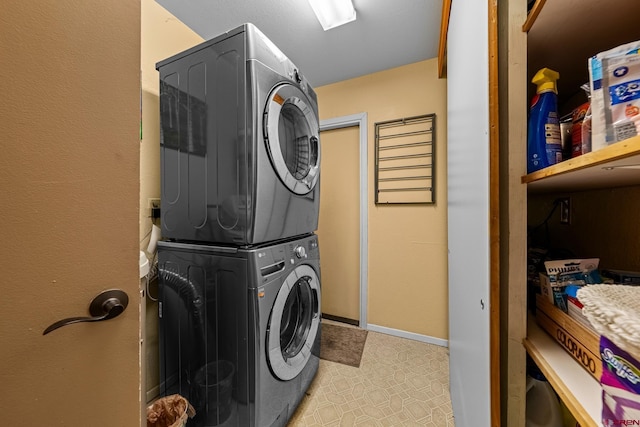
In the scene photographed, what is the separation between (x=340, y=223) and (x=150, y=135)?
5.60 ft

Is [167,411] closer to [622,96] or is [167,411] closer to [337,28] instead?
[622,96]

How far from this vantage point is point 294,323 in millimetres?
1369

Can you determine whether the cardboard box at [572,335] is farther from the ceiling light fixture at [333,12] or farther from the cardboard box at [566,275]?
the ceiling light fixture at [333,12]

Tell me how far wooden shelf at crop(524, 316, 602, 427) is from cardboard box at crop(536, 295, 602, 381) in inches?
0.6

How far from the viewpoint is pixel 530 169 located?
0.58m

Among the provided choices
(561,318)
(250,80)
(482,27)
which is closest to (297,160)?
(250,80)

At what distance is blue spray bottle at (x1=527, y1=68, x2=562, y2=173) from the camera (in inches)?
22.1

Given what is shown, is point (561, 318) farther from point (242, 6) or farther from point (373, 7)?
point (242, 6)

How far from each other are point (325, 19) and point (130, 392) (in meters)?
2.00

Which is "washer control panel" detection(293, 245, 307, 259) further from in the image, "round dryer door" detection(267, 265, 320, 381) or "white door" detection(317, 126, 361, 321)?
"white door" detection(317, 126, 361, 321)

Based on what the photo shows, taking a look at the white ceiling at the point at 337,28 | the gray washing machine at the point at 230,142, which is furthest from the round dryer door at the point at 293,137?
the white ceiling at the point at 337,28

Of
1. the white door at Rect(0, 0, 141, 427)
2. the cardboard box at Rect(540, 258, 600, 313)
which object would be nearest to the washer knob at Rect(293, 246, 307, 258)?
the white door at Rect(0, 0, 141, 427)

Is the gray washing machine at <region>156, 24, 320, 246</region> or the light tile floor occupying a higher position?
the gray washing machine at <region>156, 24, 320, 246</region>

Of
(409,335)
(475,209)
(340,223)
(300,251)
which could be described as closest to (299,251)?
(300,251)
